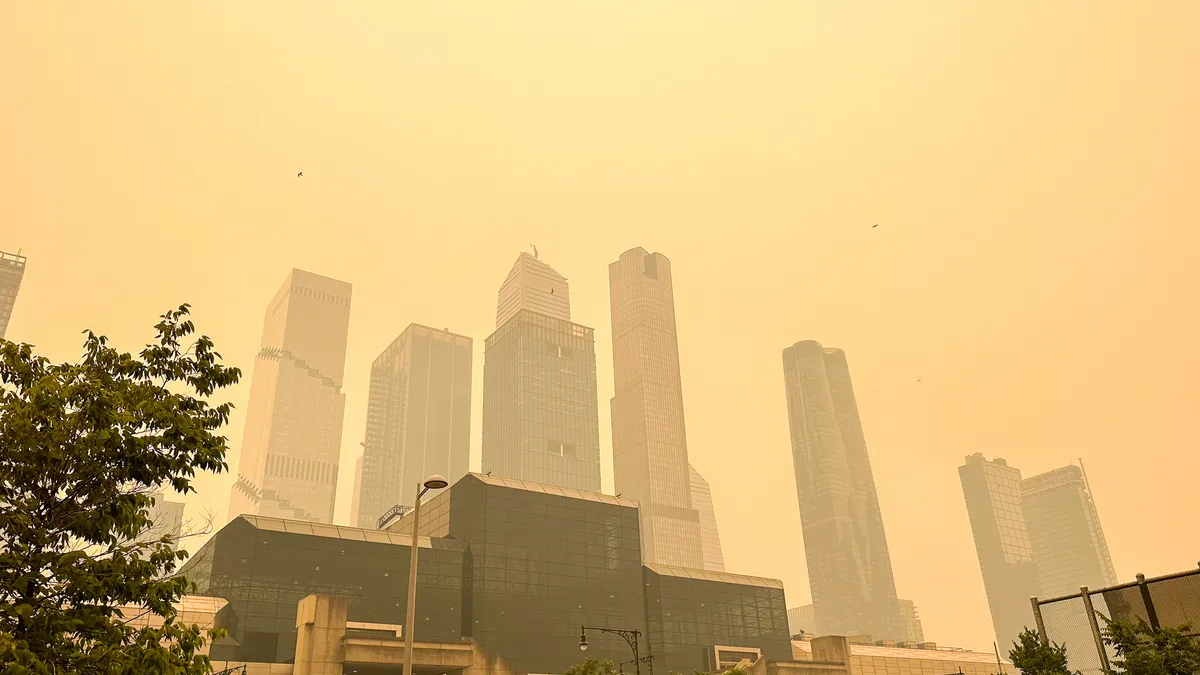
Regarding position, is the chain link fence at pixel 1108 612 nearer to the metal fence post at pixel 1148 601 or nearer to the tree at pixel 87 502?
the metal fence post at pixel 1148 601

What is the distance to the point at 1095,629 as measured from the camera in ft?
61.7

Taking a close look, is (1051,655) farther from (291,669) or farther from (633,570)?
(633,570)

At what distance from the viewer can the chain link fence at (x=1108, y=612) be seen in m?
17.4

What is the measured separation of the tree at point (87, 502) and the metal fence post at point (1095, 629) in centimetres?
1885

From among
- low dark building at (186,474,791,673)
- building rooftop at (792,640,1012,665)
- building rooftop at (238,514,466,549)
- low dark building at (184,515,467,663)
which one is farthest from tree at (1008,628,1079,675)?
building rooftop at (792,640,1012,665)

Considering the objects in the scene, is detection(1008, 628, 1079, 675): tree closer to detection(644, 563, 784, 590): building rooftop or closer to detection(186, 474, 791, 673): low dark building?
detection(186, 474, 791, 673): low dark building

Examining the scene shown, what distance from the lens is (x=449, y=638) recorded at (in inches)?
3354

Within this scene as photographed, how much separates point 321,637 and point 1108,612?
5255 centimetres

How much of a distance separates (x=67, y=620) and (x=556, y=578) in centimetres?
8482

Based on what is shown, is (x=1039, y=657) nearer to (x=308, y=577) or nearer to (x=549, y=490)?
(x=308, y=577)

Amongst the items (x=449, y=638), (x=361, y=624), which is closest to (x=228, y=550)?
(x=361, y=624)

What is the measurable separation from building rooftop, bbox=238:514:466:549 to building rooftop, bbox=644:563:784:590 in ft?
90.7

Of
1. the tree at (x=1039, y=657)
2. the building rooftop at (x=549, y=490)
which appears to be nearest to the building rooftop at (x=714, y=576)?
the building rooftop at (x=549, y=490)

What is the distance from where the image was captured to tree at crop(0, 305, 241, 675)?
11.6 metres
